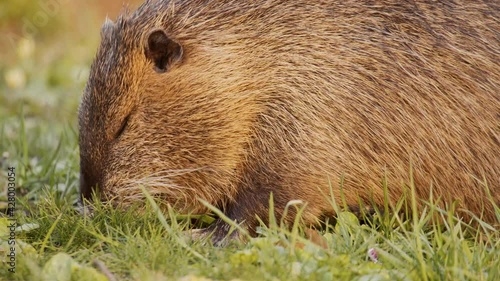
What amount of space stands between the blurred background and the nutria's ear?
1.60 ft

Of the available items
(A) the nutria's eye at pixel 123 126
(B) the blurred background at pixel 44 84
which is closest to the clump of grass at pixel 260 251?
(A) the nutria's eye at pixel 123 126

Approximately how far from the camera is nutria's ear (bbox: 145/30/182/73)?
4618mm

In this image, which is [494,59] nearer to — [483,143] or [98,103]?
[483,143]

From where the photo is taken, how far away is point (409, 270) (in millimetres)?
3584

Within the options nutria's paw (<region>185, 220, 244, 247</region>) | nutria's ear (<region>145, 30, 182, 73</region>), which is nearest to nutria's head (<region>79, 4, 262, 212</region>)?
nutria's ear (<region>145, 30, 182, 73</region>)

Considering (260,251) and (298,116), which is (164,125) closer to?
(298,116)

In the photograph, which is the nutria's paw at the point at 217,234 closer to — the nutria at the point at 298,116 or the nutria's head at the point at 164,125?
the nutria at the point at 298,116

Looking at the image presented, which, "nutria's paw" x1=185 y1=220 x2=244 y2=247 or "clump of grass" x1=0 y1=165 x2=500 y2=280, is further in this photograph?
"nutria's paw" x1=185 y1=220 x2=244 y2=247

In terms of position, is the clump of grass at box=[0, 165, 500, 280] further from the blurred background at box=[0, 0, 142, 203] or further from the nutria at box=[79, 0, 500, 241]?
the blurred background at box=[0, 0, 142, 203]

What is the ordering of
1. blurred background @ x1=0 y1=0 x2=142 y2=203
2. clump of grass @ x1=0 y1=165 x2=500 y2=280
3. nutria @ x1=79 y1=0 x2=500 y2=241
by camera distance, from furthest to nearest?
1. blurred background @ x1=0 y1=0 x2=142 y2=203
2. nutria @ x1=79 y1=0 x2=500 y2=241
3. clump of grass @ x1=0 y1=165 x2=500 y2=280

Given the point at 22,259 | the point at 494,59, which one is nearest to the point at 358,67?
the point at 494,59

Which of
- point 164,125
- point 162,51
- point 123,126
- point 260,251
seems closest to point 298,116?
point 164,125

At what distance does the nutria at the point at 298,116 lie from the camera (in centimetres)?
459

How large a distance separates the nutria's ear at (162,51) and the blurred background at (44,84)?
49 cm
